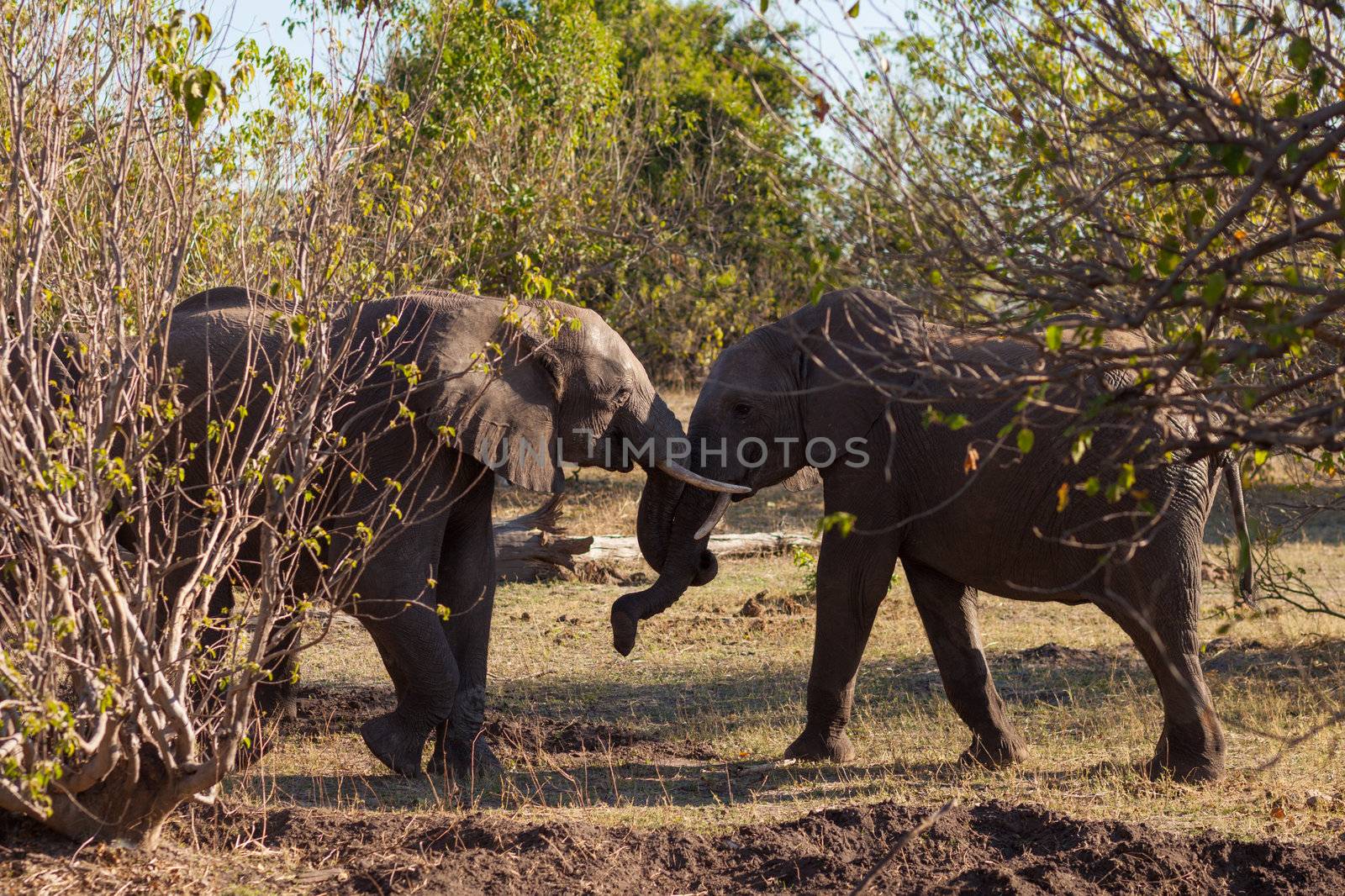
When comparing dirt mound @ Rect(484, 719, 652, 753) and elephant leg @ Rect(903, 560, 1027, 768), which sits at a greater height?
elephant leg @ Rect(903, 560, 1027, 768)

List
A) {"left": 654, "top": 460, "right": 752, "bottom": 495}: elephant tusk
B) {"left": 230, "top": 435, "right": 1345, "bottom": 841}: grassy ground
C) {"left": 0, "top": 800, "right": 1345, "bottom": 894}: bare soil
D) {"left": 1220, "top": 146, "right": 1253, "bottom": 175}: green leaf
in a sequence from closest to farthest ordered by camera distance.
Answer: {"left": 1220, "top": 146, "right": 1253, "bottom": 175}: green leaf → {"left": 0, "top": 800, "right": 1345, "bottom": 894}: bare soil → {"left": 230, "top": 435, "right": 1345, "bottom": 841}: grassy ground → {"left": 654, "top": 460, "right": 752, "bottom": 495}: elephant tusk

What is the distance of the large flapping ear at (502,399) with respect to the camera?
7.62 meters

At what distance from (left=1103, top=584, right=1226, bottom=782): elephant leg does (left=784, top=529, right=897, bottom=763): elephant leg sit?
1271 mm

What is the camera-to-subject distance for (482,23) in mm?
16109

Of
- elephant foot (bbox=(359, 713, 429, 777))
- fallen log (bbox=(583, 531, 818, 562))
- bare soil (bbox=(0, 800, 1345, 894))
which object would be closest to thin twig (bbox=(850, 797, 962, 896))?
bare soil (bbox=(0, 800, 1345, 894))

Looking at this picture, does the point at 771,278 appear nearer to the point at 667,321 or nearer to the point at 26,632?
the point at 667,321

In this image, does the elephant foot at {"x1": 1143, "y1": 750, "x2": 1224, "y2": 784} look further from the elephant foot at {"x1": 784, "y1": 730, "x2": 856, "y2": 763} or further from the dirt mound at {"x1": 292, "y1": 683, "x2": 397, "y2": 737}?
the dirt mound at {"x1": 292, "y1": 683, "x2": 397, "y2": 737}

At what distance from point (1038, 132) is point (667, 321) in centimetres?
1616

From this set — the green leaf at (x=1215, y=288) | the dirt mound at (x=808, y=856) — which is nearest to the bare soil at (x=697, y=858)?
the dirt mound at (x=808, y=856)

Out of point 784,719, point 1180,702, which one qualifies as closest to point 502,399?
point 784,719

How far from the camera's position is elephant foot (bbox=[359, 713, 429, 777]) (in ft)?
25.2

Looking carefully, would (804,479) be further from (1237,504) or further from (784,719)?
(1237,504)

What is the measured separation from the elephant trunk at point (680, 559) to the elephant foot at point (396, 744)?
4.24 ft

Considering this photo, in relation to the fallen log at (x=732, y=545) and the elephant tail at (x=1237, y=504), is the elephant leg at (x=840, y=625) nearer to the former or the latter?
the elephant tail at (x=1237, y=504)
